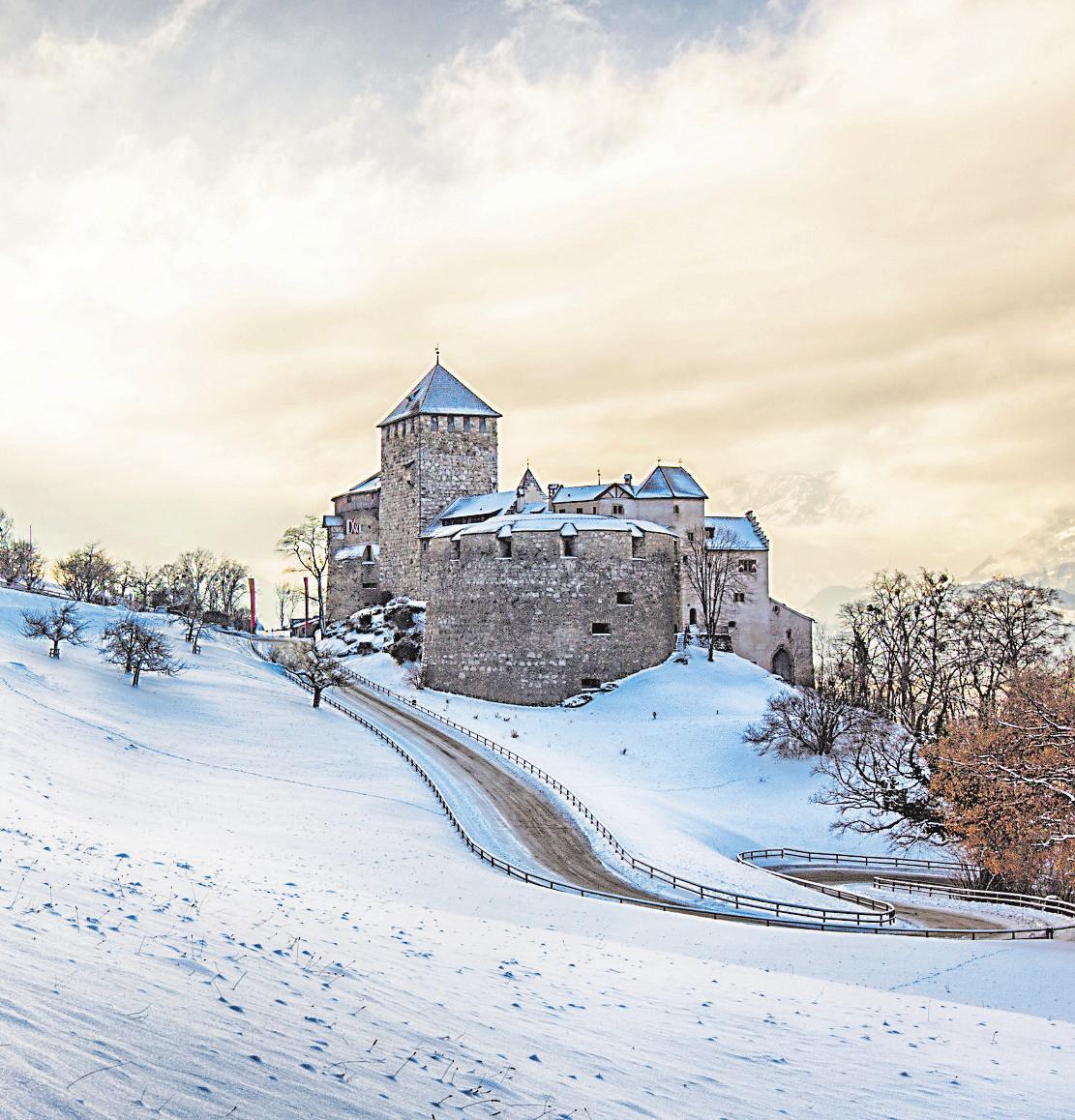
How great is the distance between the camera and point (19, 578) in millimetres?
74062

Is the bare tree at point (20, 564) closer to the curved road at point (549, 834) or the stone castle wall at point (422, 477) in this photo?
the stone castle wall at point (422, 477)

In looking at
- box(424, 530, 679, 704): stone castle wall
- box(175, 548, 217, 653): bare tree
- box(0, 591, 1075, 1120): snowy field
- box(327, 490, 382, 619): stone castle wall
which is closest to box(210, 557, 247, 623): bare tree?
box(175, 548, 217, 653): bare tree

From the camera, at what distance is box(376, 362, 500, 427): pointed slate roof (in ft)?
206

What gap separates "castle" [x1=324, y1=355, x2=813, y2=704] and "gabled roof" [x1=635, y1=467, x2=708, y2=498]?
0.08m

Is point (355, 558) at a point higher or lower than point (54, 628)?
higher

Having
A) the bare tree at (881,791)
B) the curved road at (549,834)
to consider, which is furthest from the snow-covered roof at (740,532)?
the curved road at (549,834)

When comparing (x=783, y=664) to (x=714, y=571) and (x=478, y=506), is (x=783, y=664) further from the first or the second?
(x=478, y=506)

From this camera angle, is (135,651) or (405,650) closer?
(135,651)

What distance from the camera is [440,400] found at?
6338 centimetres

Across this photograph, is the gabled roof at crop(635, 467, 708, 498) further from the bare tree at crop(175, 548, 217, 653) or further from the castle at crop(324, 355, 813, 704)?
the bare tree at crop(175, 548, 217, 653)

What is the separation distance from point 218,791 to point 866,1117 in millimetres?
21357

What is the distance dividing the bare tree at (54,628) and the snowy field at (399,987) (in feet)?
46.9

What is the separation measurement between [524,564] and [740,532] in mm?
16426

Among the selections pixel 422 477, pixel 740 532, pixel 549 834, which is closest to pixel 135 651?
pixel 549 834
